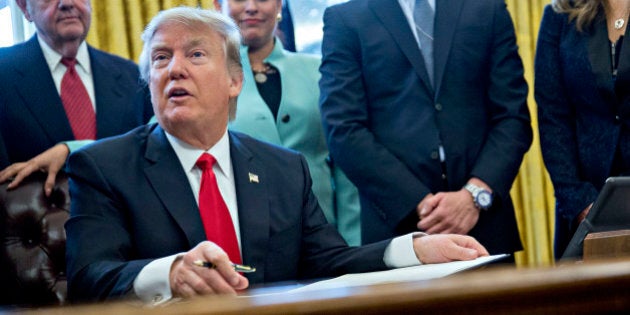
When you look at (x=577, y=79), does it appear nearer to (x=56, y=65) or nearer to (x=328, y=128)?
(x=328, y=128)

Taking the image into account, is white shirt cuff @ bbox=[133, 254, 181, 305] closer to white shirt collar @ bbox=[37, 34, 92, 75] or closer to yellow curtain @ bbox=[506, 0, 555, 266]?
white shirt collar @ bbox=[37, 34, 92, 75]

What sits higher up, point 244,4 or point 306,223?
point 244,4

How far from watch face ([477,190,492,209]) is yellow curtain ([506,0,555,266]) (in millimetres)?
1961

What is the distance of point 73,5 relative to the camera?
3.17 metres

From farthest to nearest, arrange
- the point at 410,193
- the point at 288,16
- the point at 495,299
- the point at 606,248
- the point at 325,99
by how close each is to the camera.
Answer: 1. the point at 288,16
2. the point at 325,99
3. the point at 410,193
4. the point at 606,248
5. the point at 495,299

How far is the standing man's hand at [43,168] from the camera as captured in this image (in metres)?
2.50

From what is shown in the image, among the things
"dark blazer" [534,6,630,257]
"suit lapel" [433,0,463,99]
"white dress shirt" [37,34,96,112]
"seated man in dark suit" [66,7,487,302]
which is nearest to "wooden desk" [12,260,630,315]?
"seated man in dark suit" [66,7,487,302]

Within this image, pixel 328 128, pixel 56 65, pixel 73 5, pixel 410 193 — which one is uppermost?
pixel 73 5

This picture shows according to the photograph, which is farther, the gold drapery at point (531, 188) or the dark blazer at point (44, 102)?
the gold drapery at point (531, 188)

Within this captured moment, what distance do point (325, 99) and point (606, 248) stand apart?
1.65m

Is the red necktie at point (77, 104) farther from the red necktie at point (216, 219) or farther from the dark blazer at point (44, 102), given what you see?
the red necktie at point (216, 219)

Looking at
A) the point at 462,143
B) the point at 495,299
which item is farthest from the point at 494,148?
the point at 495,299

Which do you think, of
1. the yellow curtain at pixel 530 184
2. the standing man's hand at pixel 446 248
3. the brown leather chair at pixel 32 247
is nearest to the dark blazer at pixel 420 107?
the standing man's hand at pixel 446 248

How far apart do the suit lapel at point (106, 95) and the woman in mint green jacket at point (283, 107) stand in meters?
0.42
